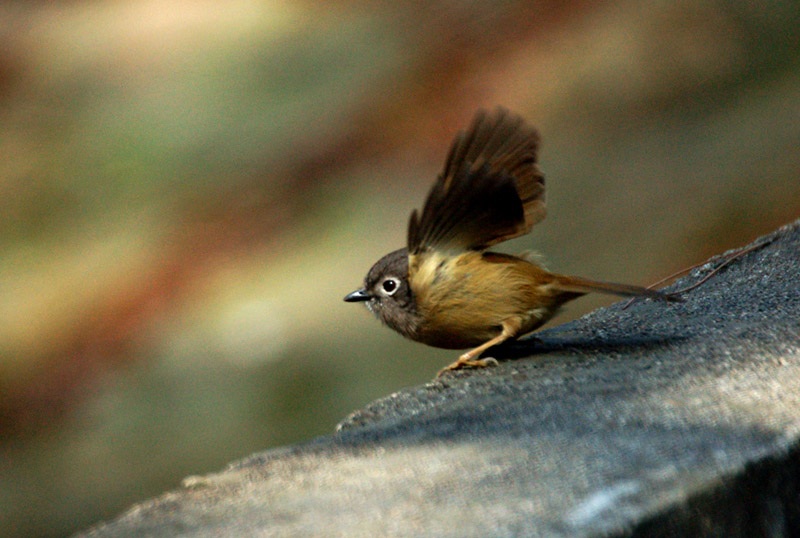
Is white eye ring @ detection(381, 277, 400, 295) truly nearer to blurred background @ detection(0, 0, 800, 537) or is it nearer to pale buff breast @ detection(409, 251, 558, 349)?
pale buff breast @ detection(409, 251, 558, 349)

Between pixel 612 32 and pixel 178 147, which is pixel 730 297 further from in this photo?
pixel 178 147

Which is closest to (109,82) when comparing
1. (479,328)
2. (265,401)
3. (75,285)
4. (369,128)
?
(75,285)

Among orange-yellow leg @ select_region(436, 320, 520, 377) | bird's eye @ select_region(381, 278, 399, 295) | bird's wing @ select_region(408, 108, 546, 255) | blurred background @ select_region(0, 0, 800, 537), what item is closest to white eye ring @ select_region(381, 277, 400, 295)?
bird's eye @ select_region(381, 278, 399, 295)

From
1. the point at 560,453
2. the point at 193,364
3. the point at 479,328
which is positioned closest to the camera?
the point at 560,453

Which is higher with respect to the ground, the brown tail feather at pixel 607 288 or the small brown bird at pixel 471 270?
the small brown bird at pixel 471 270

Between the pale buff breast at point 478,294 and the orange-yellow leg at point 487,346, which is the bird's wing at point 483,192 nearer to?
the pale buff breast at point 478,294

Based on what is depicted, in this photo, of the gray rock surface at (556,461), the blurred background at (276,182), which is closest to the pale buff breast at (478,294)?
the gray rock surface at (556,461)

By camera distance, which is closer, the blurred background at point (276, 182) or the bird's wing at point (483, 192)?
the bird's wing at point (483, 192)
